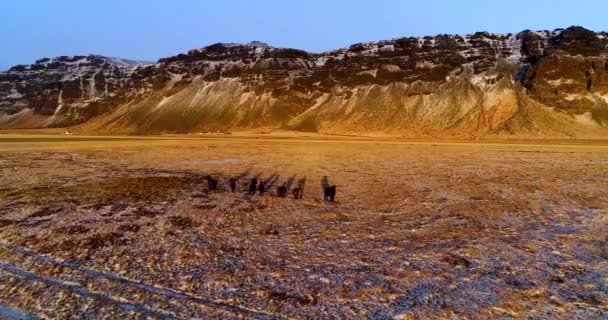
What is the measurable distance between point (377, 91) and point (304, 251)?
362 feet

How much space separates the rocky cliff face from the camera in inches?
3831

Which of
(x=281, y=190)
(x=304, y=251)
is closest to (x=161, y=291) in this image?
(x=304, y=251)

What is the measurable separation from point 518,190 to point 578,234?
797cm

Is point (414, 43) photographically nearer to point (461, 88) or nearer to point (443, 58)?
point (443, 58)

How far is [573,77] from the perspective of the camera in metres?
103

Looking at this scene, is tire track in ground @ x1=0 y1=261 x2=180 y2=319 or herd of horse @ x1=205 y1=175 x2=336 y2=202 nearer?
tire track in ground @ x1=0 y1=261 x2=180 y2=319

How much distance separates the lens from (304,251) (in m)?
10.8

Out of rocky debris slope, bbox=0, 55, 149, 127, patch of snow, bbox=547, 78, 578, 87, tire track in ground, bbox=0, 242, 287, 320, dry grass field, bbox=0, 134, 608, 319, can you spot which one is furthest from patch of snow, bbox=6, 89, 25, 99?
tire track in ground, bbox=0, 242, 287, 320

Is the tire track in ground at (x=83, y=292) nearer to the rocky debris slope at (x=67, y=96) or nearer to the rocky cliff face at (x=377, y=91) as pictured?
the rocky cliff face at (x=377, y=91)

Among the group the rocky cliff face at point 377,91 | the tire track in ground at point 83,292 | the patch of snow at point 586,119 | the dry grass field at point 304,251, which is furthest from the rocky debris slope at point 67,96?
the tire track in ground at point 83,292

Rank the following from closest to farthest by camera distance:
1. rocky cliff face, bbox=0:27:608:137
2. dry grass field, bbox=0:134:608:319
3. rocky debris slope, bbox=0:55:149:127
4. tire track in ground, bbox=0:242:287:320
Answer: tire track in ground, bbox=0:242:287:320
dry grass field, bbox=0:134:608:319
rocky cliff face, bbox=0:27:608:137
rocky debris slope, bbox=0:55:149:127

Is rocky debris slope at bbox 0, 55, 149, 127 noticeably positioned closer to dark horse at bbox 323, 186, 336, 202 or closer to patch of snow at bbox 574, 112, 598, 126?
patch of snow at bbox 574, 112, 598, 126

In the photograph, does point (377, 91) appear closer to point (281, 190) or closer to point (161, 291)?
point (281, 190)

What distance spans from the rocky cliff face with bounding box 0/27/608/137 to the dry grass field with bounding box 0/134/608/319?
7859cm
